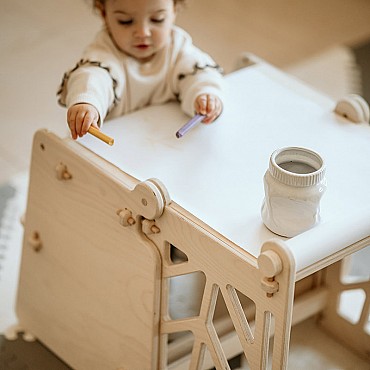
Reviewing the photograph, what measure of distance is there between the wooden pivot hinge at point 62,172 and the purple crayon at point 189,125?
189mm

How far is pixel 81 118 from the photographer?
53.6 inches

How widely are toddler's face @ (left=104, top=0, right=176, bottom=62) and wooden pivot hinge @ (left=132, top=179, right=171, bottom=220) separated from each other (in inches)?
13.3

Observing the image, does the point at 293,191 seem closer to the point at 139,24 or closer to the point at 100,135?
the point at 100,135

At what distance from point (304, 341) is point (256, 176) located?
0.45 meters

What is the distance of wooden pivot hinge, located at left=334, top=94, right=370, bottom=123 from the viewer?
151 cm

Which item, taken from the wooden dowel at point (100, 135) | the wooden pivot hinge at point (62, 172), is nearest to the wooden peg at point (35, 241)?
the wooden pivot hinge at point (62, 172)

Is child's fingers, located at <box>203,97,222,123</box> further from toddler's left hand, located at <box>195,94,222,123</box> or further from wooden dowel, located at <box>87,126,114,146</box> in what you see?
wooden dowel, located at <box>87,126,114,146</box>

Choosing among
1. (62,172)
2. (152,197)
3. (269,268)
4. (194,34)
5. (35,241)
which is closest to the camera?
(269,268)

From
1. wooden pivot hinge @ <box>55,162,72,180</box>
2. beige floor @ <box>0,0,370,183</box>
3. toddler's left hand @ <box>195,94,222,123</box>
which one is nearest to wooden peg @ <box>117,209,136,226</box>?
wooden pivot hinge @ <box>55,162,72,180</box>

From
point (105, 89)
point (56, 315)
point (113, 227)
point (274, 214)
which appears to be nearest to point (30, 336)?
point (56, 315)

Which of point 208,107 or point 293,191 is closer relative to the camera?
point 293,191

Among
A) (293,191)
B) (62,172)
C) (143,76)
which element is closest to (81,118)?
(62,172)

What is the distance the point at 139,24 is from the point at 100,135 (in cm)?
27

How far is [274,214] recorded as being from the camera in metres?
1.21
